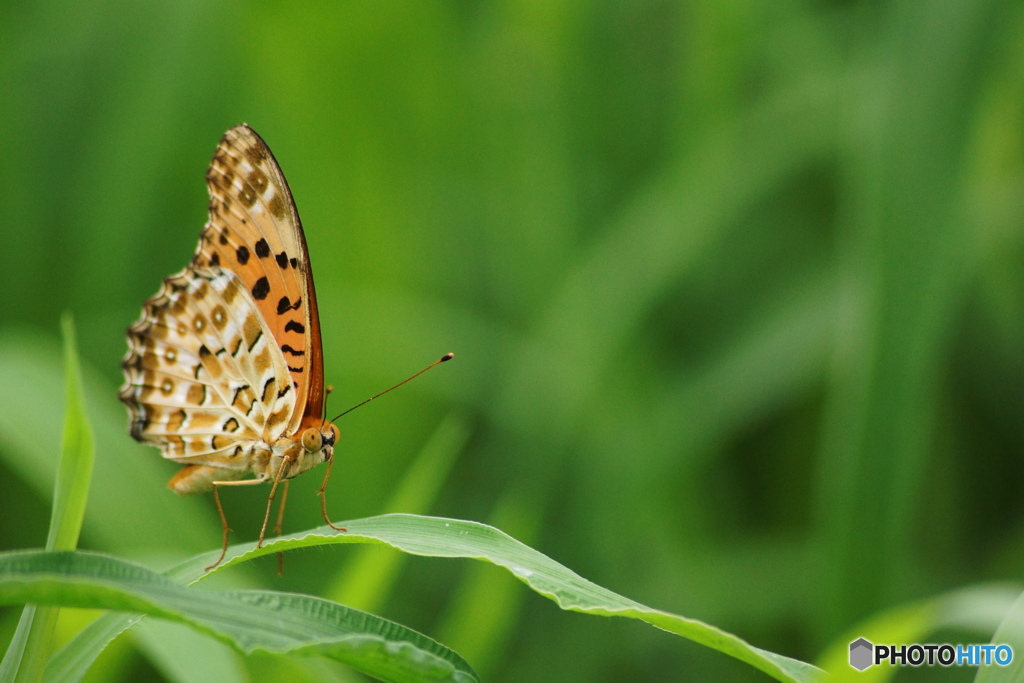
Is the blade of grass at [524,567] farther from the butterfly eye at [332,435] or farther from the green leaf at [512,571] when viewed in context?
the butterfly eye at [332,435]

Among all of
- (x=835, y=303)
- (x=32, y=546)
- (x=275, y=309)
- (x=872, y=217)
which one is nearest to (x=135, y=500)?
(x=275, y=309)

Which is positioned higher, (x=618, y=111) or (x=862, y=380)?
(x=618, y=111)

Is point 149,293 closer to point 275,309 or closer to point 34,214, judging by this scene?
point 34,214

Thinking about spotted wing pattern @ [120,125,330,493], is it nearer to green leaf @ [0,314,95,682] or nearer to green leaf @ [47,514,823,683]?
green leaf @ [47,514,823,683]

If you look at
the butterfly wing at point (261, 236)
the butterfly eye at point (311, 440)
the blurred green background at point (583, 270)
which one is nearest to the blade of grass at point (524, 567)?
the butterfly eye at point (311, 440)

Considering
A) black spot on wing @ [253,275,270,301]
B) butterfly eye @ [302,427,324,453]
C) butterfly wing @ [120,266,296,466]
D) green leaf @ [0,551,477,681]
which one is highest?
black spot on wing @ [253,275,270,301]

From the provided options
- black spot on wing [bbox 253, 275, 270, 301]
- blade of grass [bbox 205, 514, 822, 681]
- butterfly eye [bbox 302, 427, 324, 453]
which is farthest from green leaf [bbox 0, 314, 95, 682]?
black spot on wing [bbox 253, 275, 270, 301]
